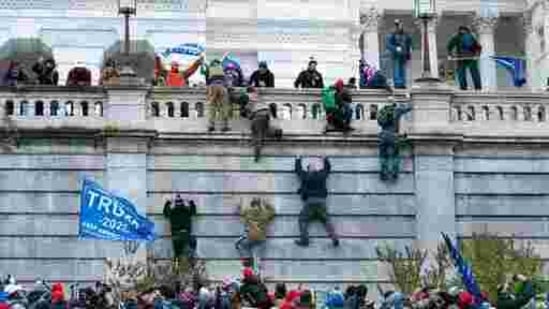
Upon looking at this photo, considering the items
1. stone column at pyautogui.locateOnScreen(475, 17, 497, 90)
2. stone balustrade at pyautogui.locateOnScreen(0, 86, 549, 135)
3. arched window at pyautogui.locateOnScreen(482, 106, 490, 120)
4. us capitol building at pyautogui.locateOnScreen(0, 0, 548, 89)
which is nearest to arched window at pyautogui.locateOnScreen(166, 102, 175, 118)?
stone balustrade at pyautogui.locateOnScreen(0, 86, 549, 135)

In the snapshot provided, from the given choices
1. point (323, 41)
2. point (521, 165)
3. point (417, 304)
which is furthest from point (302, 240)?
point (323, 41)

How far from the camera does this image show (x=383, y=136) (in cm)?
3978

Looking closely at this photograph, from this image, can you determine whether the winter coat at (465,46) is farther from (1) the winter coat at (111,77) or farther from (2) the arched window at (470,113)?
(1) the winter coat at (111,77)

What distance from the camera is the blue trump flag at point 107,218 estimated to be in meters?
34.4

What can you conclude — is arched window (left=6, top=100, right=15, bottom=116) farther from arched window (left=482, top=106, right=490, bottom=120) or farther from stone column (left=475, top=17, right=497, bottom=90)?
stone column (left=475, top=17, right=497, bottom=90)

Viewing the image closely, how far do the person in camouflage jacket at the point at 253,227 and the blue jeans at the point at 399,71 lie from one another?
5.92 meters

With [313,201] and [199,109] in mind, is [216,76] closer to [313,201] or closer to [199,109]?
[199,109]

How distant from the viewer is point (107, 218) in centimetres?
3469

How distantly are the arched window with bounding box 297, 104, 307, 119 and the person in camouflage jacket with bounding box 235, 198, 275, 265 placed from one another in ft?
8.16

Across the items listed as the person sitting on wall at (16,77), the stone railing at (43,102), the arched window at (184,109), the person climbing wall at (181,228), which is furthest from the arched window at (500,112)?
the person sitting on wall at (16,77)

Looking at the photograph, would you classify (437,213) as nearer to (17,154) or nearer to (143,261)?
(143,261)

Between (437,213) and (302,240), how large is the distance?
334 centimetres

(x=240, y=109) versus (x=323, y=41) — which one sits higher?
(x=323, y=41)

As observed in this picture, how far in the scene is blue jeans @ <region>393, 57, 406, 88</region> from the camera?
142 ft
